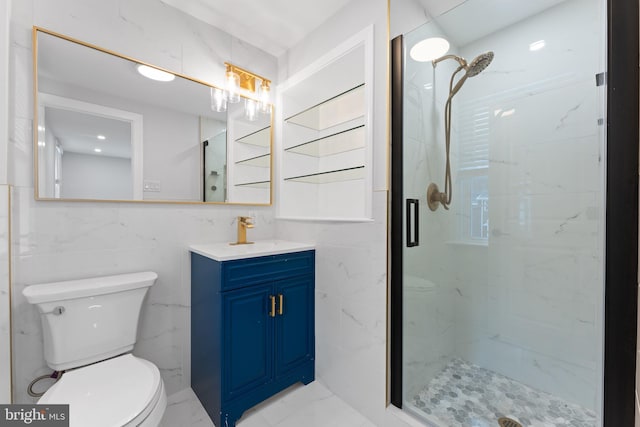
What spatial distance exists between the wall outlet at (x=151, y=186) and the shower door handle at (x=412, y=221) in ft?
4.76

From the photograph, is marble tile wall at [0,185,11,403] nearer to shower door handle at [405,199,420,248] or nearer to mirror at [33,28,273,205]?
mirror at [33,28,273,205]

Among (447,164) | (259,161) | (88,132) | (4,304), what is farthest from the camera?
(259,161)

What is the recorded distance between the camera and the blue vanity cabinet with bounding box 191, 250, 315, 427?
1.37m

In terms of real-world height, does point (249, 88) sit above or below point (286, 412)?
above

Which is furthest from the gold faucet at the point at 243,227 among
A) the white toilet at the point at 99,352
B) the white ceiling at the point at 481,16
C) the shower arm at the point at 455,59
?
the white ceiling at the point at 481,16

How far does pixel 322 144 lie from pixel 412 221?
1078mm

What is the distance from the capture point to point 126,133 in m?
1.47

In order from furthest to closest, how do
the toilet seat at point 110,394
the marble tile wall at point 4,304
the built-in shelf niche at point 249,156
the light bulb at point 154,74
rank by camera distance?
the built-in shelf niche at point 249,156 < the light bulb at point 154,74 < the marble tile wall at point 4,304 < the toilet seat at point 110,394

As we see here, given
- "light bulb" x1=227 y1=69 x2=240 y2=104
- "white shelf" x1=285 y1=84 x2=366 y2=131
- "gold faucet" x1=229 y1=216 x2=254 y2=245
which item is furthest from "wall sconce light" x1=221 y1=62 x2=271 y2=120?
"gold faucet" x1=229 y1=216 x2=254 y2=245

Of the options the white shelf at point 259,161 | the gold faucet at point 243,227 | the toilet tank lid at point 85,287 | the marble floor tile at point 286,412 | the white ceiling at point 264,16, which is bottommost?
the marble floor tile at point 286,412

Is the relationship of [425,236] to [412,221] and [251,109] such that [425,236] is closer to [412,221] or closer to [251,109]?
[412,221]

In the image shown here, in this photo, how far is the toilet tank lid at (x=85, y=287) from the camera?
3.72ft

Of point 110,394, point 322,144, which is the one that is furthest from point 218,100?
point 110,394

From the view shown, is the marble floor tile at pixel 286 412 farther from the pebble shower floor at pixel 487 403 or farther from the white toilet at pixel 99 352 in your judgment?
the white toilet at pixel 99 352
